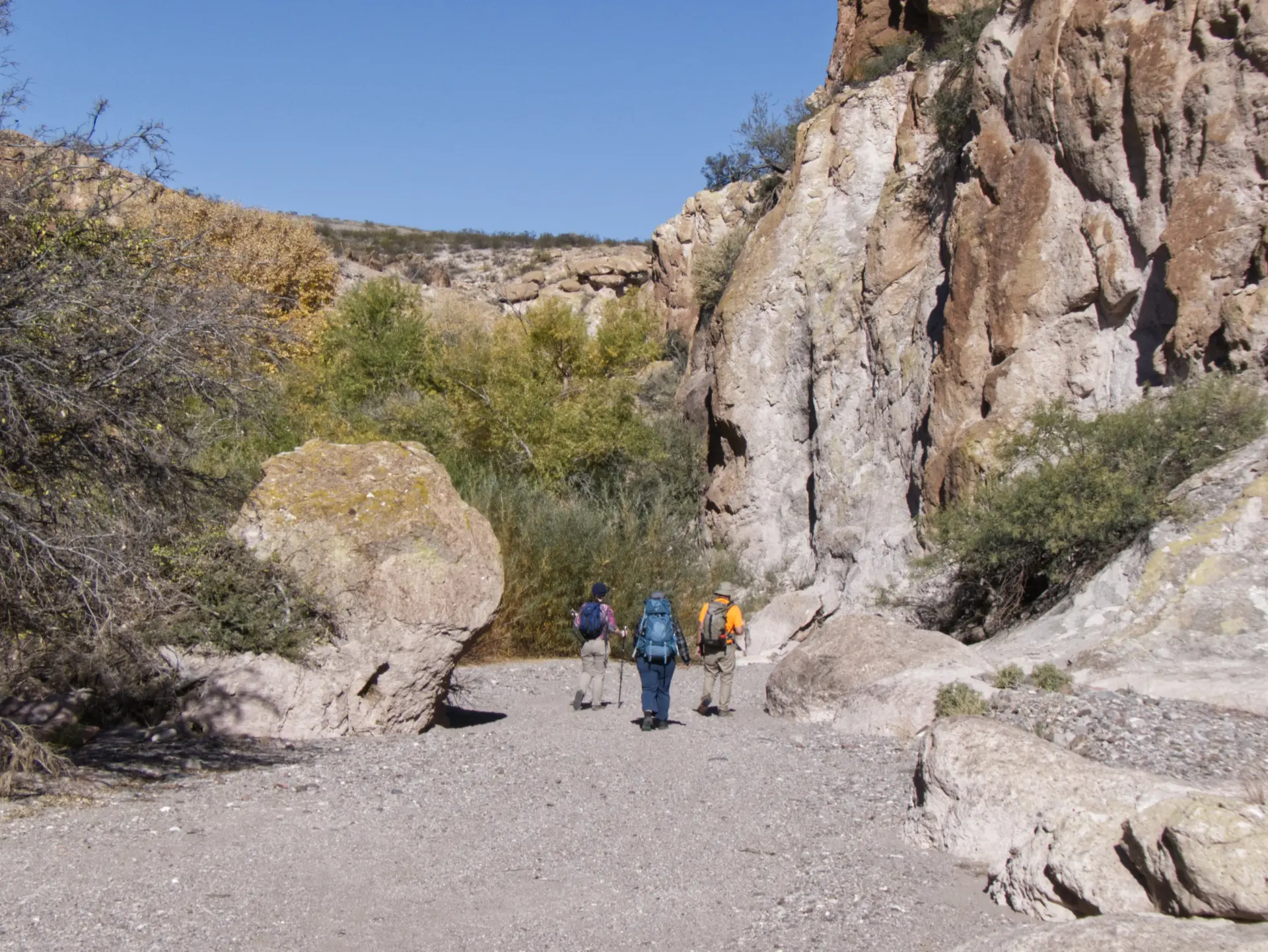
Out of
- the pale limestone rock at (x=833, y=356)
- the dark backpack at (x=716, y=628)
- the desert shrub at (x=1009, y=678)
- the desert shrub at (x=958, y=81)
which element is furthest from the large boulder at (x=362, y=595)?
the desert shrub at (x=958, y=81)

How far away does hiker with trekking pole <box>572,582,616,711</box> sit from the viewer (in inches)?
464

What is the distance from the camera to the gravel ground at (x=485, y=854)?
5.06m

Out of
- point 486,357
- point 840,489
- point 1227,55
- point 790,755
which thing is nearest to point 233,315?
point 790,755

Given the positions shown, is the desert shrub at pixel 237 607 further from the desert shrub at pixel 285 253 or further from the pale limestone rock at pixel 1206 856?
the desert shrub at pixel 285 253

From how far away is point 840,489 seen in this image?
19812 millimetres

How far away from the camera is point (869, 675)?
1045 cm

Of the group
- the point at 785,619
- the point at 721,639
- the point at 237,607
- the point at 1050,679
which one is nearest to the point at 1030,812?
the point at 1050,679

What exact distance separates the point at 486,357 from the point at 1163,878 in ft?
70.2

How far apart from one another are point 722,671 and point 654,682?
134 cm

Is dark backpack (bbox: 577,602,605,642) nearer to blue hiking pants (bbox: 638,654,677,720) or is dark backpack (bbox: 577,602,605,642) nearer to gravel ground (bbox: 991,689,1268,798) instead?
blue hiking pants (bbox: 638,654,677,720)

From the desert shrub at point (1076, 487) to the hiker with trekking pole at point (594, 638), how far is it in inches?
176

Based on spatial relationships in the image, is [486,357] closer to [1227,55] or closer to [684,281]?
[684,281]

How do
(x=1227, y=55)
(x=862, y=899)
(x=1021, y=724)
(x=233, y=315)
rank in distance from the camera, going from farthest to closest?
(x=1227, y=55)
(x=1021, y=724)
(x=233, y=315)
(x=862, y=899)

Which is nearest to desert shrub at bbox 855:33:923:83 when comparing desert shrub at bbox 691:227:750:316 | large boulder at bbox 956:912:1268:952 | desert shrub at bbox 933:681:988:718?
desert shrub at bbox 691:227:750:316
